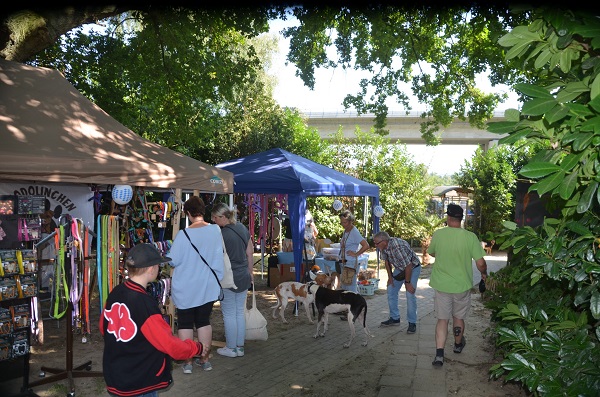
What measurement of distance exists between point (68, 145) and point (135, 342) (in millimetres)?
3386

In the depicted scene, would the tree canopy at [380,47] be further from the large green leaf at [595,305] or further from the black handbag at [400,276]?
the large green leaf at [595,305]

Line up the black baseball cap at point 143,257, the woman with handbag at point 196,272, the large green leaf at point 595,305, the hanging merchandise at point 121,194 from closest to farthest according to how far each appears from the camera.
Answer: the large green leaf at point 595,305 → the black baseball cap at point 143,257 → the woman with handbag at point 196,272 → the hanging merchandise at point 121,194

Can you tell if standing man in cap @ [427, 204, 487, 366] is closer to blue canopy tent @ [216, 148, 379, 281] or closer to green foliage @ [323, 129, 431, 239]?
blue canopy tent @ [216, 148, 379, 281]

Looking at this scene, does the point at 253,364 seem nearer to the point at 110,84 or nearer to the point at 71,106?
the point at 71,106

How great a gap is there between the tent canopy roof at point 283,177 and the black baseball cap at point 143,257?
5994 millimetres

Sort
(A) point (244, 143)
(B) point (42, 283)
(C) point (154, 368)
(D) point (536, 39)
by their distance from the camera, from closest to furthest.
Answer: (D) point (536, 39) < (C) point (154, 368) < (B) point (42, 283) < (A) point (244, 143)

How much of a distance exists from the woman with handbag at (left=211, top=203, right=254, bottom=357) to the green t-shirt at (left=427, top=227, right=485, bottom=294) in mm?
2407

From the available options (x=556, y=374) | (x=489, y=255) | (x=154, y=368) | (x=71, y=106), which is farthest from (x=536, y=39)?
(x=489, y=255)

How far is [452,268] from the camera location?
611 cm

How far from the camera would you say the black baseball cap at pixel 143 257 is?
127 inches

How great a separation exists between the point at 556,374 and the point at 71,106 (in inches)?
245

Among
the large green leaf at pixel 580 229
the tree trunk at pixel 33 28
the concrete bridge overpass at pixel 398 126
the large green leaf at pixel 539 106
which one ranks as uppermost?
the concrete bridge overpass at pixel 398 126

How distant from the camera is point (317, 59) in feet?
42.0

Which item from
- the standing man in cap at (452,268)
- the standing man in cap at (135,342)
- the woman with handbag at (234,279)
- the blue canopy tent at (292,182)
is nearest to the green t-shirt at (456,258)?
the standing man in cap at (452,268)
